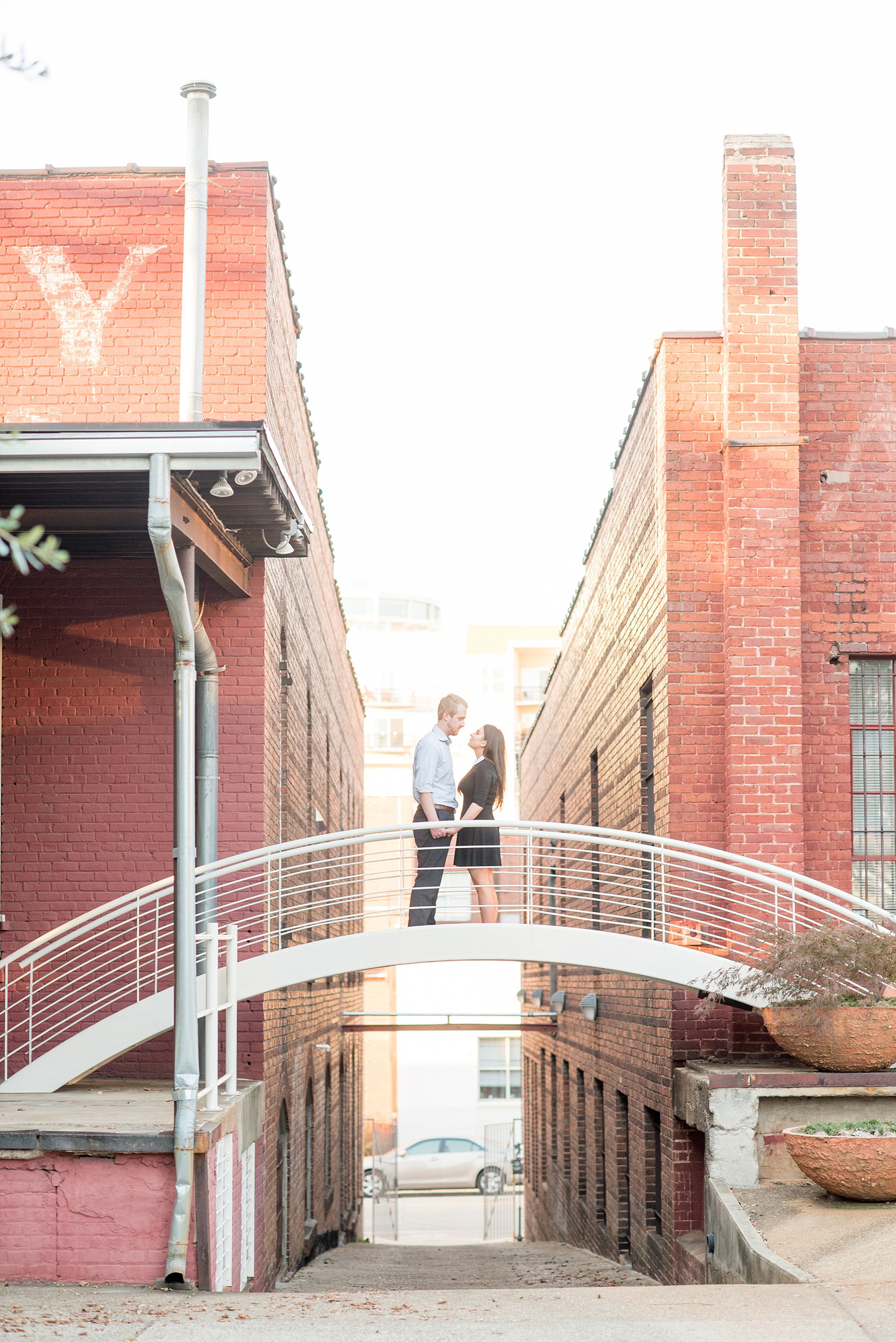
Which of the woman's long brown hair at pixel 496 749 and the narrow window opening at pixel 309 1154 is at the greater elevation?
the woman's long brown hair at pixel 496 749

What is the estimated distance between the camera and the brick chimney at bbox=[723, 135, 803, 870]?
10.9 meters

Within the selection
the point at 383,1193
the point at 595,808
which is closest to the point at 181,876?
the point at 595,808

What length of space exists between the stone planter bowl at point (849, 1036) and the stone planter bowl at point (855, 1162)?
3.94 ft

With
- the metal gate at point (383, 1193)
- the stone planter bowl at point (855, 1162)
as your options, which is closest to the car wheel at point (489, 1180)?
the metal gate at point (383, 1193)

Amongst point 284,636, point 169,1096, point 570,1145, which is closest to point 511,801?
point 570,1145

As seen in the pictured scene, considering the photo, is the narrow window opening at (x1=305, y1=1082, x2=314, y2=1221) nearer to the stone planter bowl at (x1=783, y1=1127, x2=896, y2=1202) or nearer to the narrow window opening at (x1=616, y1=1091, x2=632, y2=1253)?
the narrow window opening at (x1=616, y1=1091, x2=632, y2=1253)

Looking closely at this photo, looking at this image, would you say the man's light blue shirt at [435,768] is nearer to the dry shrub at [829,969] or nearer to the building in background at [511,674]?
the dry shrub at [829,969]

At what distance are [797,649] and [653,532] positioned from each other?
172 centimetres

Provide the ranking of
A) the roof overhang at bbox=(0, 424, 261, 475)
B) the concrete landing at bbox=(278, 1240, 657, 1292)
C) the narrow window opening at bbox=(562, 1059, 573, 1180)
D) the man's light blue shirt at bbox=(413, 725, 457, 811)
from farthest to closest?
the narrow window opening at bbox=(562, 1059, 573, 1180) → the concrete landing at bbox=(278, 1240, 657, 1292) → the man's light blue shirt at bbox=(413, 725, 457, 811) → the roof overhang at bbox=(0, 424, 261, 475)

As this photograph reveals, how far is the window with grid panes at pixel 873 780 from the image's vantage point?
1134 cm

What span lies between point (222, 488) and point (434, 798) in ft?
10.8

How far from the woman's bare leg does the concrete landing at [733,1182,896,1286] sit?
2728 millimetres

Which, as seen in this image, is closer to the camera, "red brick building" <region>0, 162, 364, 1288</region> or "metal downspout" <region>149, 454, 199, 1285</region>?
"metal downspout" <region>149, 454, 199, 1285</region>

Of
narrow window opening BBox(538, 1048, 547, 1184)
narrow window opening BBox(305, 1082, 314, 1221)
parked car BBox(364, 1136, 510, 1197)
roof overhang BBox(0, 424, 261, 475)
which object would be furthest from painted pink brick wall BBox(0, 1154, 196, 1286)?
parked car BBox(364, 1136, 510, 1197)
